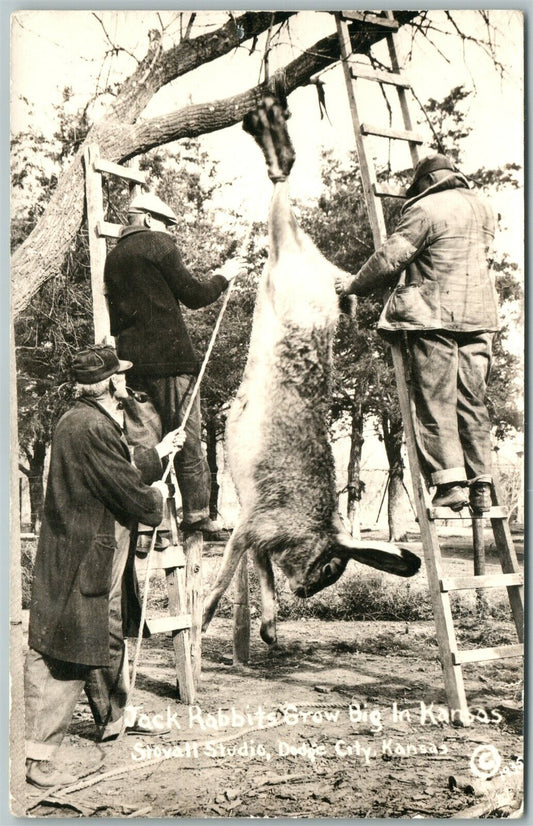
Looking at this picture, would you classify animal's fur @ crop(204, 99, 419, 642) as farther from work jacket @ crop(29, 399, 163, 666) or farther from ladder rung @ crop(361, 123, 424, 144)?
work jacket @ crop(29, 399, 163, 666)

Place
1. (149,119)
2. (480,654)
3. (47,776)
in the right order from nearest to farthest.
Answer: (47,776), (480,654), (149,119)

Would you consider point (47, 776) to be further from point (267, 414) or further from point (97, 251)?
point (97, 251)

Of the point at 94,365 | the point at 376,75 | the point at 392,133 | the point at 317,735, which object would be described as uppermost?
the point at 376,75

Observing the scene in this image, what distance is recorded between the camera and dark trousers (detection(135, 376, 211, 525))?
4930 millimetres

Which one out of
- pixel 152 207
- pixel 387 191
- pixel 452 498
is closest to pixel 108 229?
pixel 152 207

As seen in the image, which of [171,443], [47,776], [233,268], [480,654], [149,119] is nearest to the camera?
[47,776]

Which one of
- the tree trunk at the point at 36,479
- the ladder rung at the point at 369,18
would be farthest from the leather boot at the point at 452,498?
the ladder rung at the point at 369,18

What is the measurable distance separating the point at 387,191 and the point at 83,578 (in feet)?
9.37

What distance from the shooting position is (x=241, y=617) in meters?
4.93

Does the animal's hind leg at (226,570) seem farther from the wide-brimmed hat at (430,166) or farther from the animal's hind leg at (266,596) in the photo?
the wide-brimmed hat at (430,166)

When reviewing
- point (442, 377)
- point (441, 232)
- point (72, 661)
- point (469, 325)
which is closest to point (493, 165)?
point (441, 232)

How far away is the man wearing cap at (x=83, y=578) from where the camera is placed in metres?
4.57

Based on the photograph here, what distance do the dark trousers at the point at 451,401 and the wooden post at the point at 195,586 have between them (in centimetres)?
140

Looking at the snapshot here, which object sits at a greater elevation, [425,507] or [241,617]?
[425,507]
